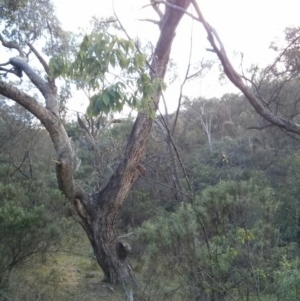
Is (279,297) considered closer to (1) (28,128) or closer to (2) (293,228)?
(2) (293,228)

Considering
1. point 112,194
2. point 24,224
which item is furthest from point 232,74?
point 112,194

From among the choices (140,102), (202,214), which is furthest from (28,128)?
(140,102)

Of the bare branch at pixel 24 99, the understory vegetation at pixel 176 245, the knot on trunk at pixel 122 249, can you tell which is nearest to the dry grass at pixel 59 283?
the understory vegetation at pixel 176 245

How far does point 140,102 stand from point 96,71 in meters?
0.39

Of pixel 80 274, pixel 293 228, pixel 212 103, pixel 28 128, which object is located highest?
pixel 212 103

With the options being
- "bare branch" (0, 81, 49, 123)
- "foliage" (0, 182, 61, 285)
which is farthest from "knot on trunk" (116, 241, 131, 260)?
"bare branch" (0, 81, 49, 123)

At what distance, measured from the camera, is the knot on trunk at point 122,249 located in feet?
23.7

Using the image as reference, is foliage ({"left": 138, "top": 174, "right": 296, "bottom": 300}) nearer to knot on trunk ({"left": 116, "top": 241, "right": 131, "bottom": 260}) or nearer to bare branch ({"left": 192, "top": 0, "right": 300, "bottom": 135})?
bare branch ({"left": 192, "top": 0, "right": 300, "bottom": 135})

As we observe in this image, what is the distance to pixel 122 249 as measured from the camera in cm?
727

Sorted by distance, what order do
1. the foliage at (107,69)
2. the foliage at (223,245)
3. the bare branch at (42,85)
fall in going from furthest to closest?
the bare branch at (42,85) < the foliage at (223,245) < the foliage at (107,69)

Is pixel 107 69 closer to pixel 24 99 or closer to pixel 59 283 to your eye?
pixel 24 99

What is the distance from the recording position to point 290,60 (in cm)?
905

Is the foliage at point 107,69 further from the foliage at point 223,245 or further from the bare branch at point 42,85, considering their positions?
the bare branch at point 42,85

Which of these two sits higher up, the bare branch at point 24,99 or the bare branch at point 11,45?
the bare branch at point 11,45
